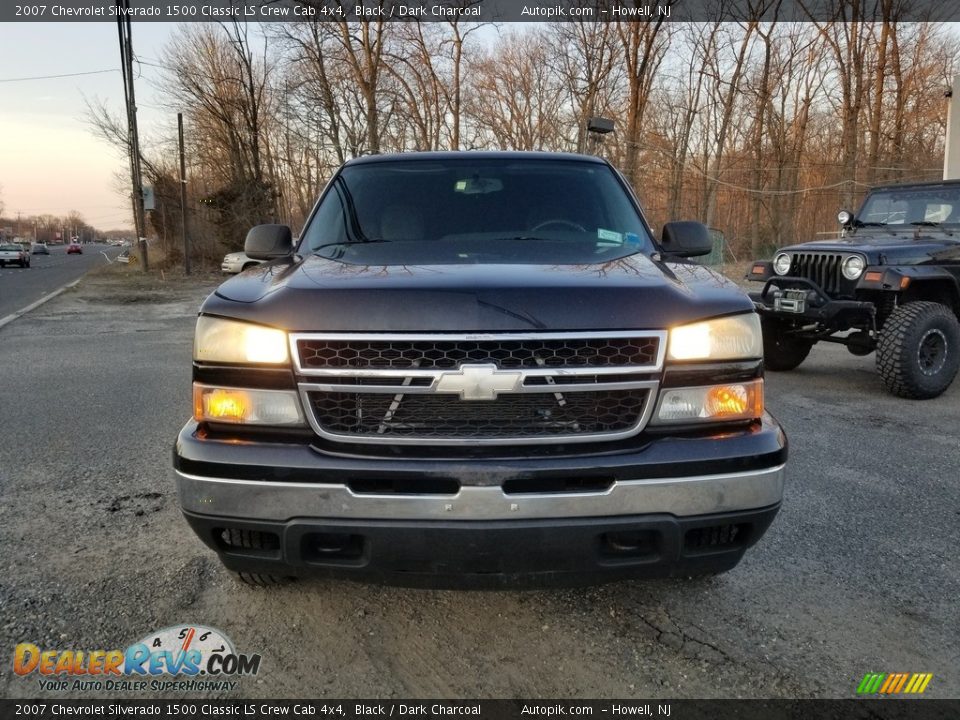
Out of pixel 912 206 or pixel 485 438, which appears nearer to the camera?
pixel 485 438

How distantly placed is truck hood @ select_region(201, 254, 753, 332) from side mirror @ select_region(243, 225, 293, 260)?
97cm

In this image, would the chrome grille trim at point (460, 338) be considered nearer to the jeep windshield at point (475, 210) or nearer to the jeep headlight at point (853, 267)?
the jeep windshield at point (475, 210)

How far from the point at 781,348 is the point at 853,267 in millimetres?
1308

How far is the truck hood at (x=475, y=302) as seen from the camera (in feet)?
6.57

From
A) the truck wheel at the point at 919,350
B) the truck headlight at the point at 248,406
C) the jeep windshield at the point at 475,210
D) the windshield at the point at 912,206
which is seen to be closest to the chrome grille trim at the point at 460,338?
the truck headlight at the point at 248,406

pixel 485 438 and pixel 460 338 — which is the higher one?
pixel 460 338

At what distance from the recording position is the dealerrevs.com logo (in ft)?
7.03

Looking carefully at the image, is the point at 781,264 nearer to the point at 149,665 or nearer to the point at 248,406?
the point at 248,406

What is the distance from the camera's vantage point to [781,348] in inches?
287

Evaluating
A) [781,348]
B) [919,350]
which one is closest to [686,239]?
[919,350]

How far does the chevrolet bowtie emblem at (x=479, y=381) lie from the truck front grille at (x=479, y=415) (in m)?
0.07

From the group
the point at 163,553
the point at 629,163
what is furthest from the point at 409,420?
the point at 629,163

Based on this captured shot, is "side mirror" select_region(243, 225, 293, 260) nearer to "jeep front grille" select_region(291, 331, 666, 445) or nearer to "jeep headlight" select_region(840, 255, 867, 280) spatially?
"jeep front grille" select_region(291, 331, 666, 445)

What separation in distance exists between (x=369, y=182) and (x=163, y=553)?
2.02 m
